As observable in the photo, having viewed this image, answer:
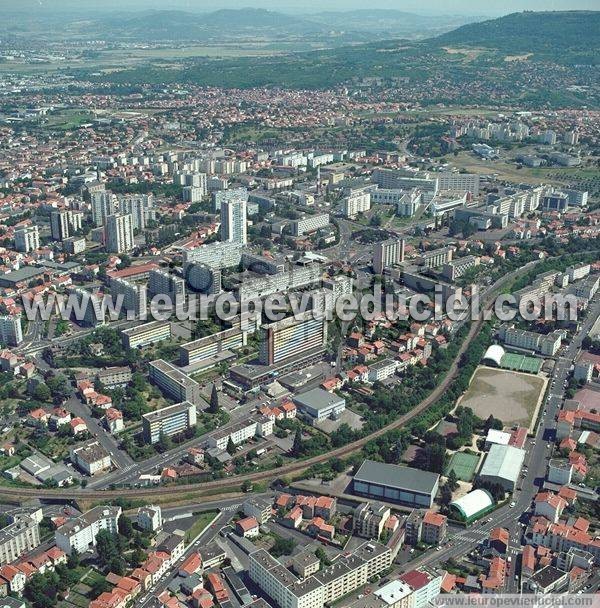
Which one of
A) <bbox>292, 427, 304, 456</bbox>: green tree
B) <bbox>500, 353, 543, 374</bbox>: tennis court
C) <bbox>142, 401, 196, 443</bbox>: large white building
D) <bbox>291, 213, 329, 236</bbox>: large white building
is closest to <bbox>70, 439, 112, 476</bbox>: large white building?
<bbox>142, 401, 196, 443</bbox>: large white building

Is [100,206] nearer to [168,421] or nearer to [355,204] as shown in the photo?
[355,204]

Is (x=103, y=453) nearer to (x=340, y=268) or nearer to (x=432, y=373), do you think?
(x=432, y=373)

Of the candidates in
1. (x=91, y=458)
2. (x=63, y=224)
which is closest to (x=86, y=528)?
(x=91, y=458)

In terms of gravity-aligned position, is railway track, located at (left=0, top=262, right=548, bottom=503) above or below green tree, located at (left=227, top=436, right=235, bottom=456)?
below

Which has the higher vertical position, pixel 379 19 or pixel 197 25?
pixel 379 19

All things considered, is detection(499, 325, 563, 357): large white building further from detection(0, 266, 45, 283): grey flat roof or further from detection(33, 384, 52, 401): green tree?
detection(0, 266, 45, 283): grey flat roof

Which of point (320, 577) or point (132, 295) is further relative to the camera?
point (132, 295)

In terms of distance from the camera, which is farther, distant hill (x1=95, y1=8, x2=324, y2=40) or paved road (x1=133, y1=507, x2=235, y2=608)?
distant hill (x1=95, y1=8, x2=324, y2=40)

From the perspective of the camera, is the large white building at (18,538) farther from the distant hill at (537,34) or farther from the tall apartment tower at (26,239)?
the distant hill at (537,34)
